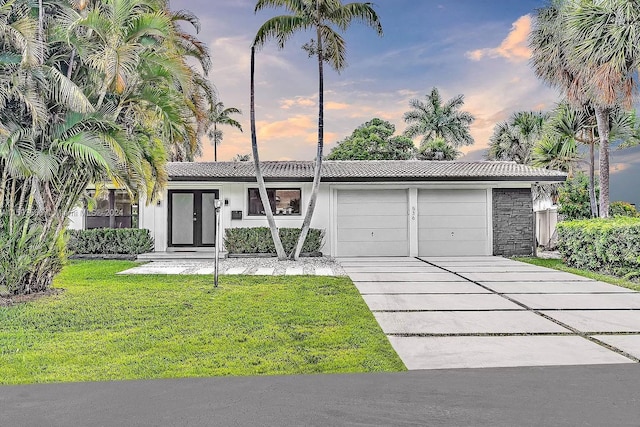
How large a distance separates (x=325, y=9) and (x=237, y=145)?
26.4 m

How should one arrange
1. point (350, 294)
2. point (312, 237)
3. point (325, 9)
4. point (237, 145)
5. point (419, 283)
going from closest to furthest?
point (350, 294) < point (419, 283) < point (325, 9) < point (312, 237) < point (237, 145)

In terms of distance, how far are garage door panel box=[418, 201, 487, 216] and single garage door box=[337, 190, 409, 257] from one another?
0.63 m

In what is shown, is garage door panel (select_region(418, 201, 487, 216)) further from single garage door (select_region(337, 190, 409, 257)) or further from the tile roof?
the tile roof

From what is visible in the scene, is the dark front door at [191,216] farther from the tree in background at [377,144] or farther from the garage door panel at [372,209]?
the tree in background at [377,144]

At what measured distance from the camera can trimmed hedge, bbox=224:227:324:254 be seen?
14359 mm

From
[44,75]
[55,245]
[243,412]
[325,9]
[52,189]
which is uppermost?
[325,9]

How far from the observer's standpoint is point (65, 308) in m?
6.72

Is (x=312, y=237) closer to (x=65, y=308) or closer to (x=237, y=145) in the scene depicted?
(x=65, y=308)

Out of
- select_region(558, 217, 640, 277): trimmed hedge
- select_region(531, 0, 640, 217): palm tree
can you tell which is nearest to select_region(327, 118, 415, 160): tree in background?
select_region(531, 0, 640, 217): palm tree

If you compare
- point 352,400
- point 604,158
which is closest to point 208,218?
point 604,158

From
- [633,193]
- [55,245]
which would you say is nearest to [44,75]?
[55,245]

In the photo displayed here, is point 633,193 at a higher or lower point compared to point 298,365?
higher

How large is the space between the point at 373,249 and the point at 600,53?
7951 millimetres

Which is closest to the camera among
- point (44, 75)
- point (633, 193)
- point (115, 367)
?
point (115, 367)
